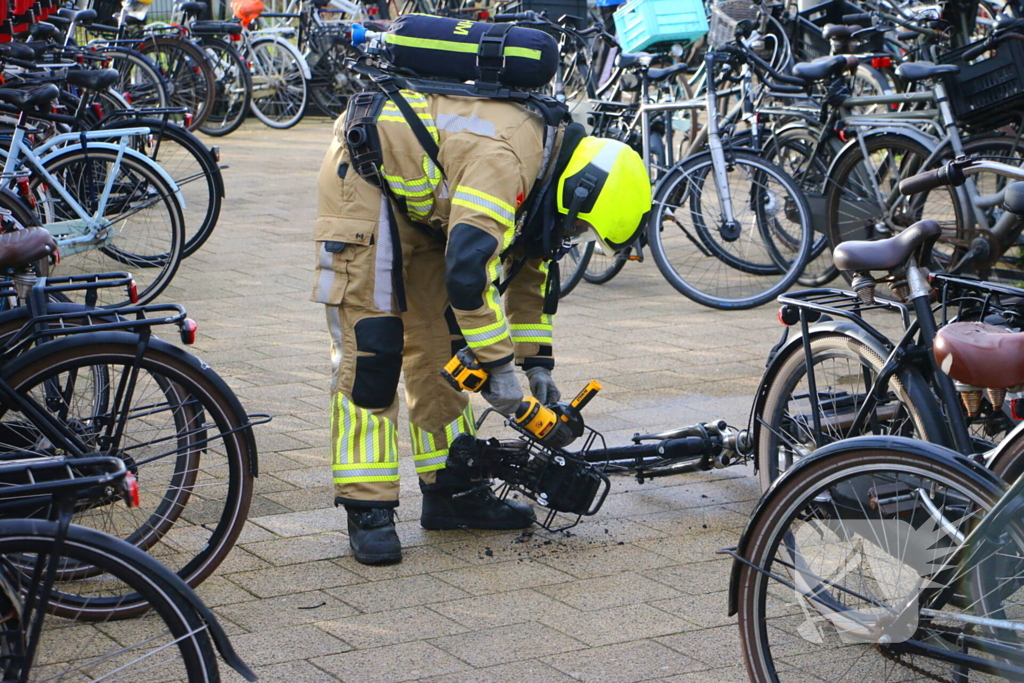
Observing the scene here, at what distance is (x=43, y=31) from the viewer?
786cm

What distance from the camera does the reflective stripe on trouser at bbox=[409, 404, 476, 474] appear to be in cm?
445

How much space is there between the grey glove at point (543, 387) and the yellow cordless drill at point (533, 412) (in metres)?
0.21

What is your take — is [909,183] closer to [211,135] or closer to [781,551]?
[781,551]

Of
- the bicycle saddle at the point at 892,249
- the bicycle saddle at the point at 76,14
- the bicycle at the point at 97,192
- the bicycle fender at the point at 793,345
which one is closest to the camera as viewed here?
the bicycle saddle at the point at 892,249

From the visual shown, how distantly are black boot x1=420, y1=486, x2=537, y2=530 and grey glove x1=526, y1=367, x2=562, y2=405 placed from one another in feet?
1.21

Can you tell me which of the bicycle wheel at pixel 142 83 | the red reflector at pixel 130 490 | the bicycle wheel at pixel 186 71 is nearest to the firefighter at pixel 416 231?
the red reflector at pixel 130 490

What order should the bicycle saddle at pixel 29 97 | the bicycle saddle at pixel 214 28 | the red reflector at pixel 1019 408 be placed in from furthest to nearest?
the bicycle saddle at pixel 214 28
the bicycle saddle at pixel 29 97
the red reflector at pixel 1019 408

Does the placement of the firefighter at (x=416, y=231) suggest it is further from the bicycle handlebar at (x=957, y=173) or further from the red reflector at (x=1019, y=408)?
the red reflector at (x=1019, y=408)

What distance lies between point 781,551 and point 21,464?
165 centimetres

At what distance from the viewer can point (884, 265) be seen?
3533 mm

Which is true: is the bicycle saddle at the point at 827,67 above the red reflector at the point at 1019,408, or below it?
above

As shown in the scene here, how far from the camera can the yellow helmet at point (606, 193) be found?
3910mm

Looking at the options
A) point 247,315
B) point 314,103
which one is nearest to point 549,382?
point 247,315

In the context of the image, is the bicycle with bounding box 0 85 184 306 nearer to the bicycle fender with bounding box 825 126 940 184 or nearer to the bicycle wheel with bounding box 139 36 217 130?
the bicycle fender with bounding box 825 126 940 184
